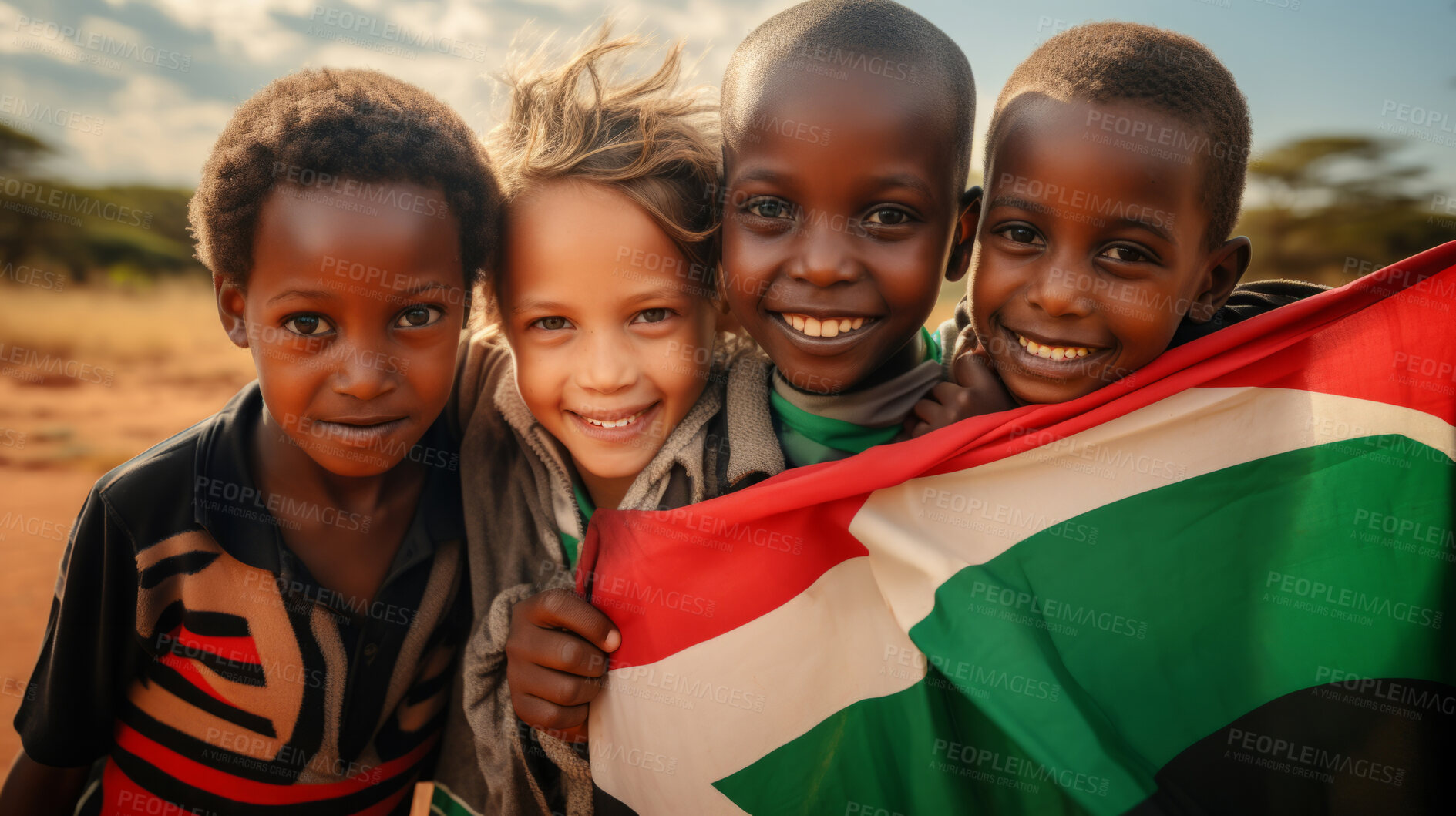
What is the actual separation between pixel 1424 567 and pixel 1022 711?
0.77 m

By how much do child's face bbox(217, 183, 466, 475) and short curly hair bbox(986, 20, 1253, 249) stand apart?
1365mm

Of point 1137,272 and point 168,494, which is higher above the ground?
point 1137,272

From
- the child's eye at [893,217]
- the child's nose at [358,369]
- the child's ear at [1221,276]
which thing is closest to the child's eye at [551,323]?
the child's nose at [358,369]

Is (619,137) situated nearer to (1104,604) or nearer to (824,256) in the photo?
(824,256)

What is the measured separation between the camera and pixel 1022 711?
4.44 feet

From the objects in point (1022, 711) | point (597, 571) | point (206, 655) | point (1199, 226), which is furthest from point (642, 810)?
point (1199, 226)

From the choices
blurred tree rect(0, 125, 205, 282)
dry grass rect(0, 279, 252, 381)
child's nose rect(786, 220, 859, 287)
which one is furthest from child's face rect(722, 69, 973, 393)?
blurred tree rect(0, 125, 205, 282)

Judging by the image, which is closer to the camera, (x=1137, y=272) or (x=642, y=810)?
(x=1137, y=272)

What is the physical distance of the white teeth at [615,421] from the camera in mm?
1825

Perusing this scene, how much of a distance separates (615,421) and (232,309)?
895 mm

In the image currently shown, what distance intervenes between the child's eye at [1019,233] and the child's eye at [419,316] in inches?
48.8

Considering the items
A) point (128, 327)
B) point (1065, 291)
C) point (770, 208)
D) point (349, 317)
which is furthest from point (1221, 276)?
point (128, 327)

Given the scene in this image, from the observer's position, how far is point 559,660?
161 centimetres

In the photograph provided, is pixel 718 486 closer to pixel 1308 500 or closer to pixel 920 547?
pixel 920 547
